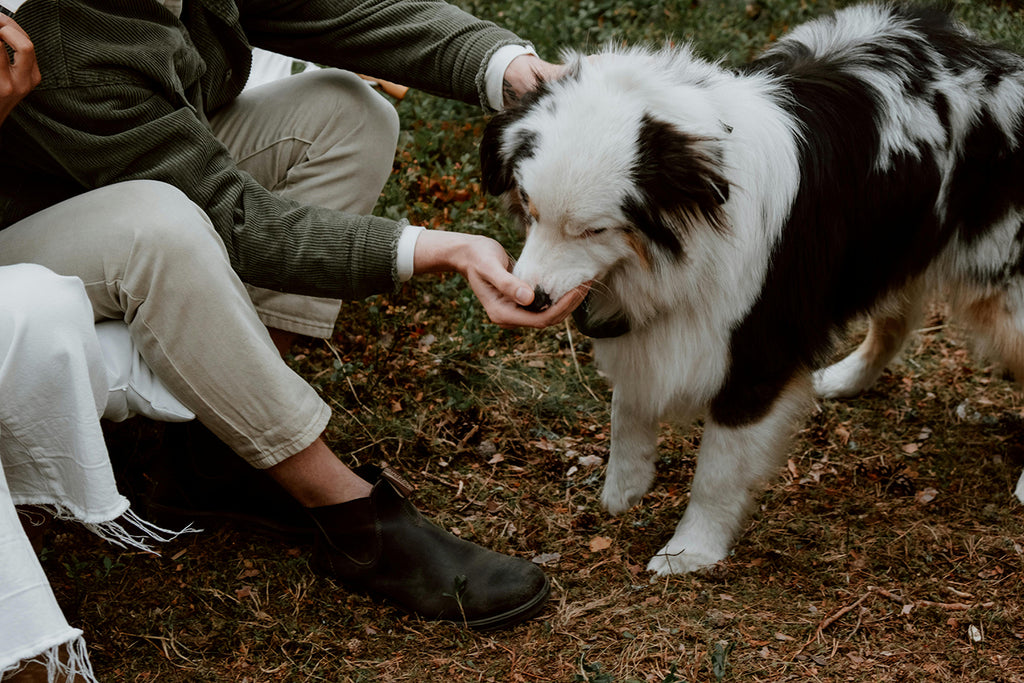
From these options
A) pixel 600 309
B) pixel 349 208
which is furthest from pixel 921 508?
pixel 349 208

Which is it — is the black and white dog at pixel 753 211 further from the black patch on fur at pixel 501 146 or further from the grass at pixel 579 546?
the grass at pixel 579 546

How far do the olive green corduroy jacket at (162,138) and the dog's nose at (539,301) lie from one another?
34 centimetres

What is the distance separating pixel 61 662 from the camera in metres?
1.67

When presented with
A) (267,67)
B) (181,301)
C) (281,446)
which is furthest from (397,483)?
(267,67)

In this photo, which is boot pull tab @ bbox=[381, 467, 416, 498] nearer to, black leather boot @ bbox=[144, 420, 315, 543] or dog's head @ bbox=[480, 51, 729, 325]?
black leather boot @ bbox=[144, 420, 315, 543]

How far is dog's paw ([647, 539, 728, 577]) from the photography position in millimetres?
2553

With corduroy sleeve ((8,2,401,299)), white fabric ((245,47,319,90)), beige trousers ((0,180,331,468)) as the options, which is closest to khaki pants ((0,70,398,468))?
beige trousers ((0,180,331,468))

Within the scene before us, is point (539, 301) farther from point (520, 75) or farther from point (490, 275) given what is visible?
point (520, 75)

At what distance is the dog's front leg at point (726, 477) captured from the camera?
249 cm

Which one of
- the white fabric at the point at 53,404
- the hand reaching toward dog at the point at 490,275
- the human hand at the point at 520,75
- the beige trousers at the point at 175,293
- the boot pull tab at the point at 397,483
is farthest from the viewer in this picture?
the human hand at the point at 520,75

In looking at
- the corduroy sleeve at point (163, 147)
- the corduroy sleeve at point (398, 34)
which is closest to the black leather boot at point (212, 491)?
the corduroy sleeve at point (163, 147)

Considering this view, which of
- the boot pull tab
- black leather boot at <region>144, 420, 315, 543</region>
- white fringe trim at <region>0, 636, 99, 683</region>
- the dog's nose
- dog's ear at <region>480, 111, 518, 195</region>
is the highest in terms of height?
dog's ear at <region>480, 111, 518, 195</region>

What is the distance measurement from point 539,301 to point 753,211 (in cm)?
54

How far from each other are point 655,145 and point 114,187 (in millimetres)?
1111
